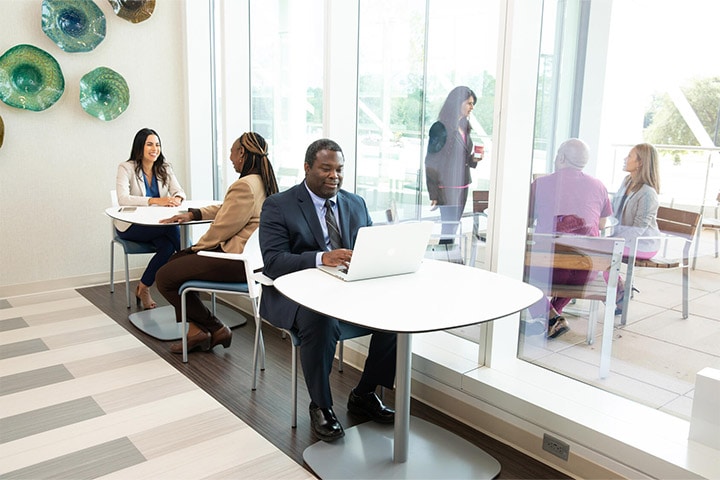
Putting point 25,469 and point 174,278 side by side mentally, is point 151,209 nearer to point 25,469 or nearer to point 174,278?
point 174,278

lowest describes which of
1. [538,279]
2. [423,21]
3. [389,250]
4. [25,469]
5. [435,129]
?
[25,469]

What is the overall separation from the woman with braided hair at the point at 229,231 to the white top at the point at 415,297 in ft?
3.00

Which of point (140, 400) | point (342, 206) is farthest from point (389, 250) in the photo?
point (140, 400)

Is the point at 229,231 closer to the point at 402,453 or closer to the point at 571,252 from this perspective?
the point at 402,453

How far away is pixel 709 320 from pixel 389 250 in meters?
1.20

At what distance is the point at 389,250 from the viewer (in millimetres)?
2305

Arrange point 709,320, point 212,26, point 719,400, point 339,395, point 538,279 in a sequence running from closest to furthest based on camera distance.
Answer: point 719,400 < point 709,320 < point 538,279 < point 339,395 < point 212,26

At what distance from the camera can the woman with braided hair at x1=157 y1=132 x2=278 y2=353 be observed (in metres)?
3.26

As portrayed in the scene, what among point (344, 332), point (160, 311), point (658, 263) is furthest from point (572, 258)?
point (160, 311)

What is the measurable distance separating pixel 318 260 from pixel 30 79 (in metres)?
3.20

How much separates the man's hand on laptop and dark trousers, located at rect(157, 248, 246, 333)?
3.20 ft

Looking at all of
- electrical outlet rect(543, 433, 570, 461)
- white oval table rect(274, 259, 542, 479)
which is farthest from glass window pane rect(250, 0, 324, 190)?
electrical outlet rect(543, 433, 570, 461)

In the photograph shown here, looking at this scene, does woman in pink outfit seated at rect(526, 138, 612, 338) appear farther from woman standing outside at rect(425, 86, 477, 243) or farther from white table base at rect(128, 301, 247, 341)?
white table base at rect(128, 301, 247, 341)

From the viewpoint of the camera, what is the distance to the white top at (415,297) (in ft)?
6.24
